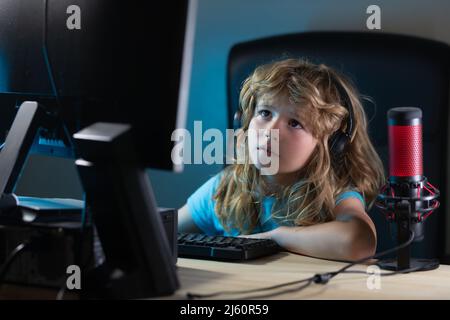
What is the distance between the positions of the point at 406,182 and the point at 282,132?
1.40 ft

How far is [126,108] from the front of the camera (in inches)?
34.2

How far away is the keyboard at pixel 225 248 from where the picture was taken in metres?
1.13

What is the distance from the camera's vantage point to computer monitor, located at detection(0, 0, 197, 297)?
82cm

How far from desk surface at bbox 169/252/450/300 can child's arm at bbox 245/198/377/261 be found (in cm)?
4

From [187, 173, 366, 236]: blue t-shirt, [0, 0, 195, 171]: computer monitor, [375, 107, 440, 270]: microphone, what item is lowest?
[187, 173, 366, 236]: blue t-shirt

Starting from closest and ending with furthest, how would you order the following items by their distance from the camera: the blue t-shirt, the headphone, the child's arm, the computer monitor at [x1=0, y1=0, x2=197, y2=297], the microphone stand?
1. the computer monitor at [x1=0, y1=0, x2=197, y2=297]
2. the microphone stand
3. the child's arm
4. the headphone
5. the blue t-shirt

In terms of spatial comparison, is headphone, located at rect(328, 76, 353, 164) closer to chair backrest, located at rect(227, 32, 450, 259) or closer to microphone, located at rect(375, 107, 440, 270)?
chair backrest, located at rect(227, 32, 450, 259)

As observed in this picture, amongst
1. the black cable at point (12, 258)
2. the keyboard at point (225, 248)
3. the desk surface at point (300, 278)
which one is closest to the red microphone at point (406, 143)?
the desk surface at point (300, 278)

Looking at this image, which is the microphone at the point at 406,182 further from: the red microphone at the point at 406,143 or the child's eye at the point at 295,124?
the child's eye at the point at 295,124

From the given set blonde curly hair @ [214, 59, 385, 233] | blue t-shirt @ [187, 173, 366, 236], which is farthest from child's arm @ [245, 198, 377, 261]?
blue t-shirt @ [187, 173, 366, 236]

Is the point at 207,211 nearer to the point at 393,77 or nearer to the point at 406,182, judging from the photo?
the point at 393,77

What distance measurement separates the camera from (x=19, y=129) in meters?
1.03

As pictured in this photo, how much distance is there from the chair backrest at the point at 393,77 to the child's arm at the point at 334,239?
1.01ft
